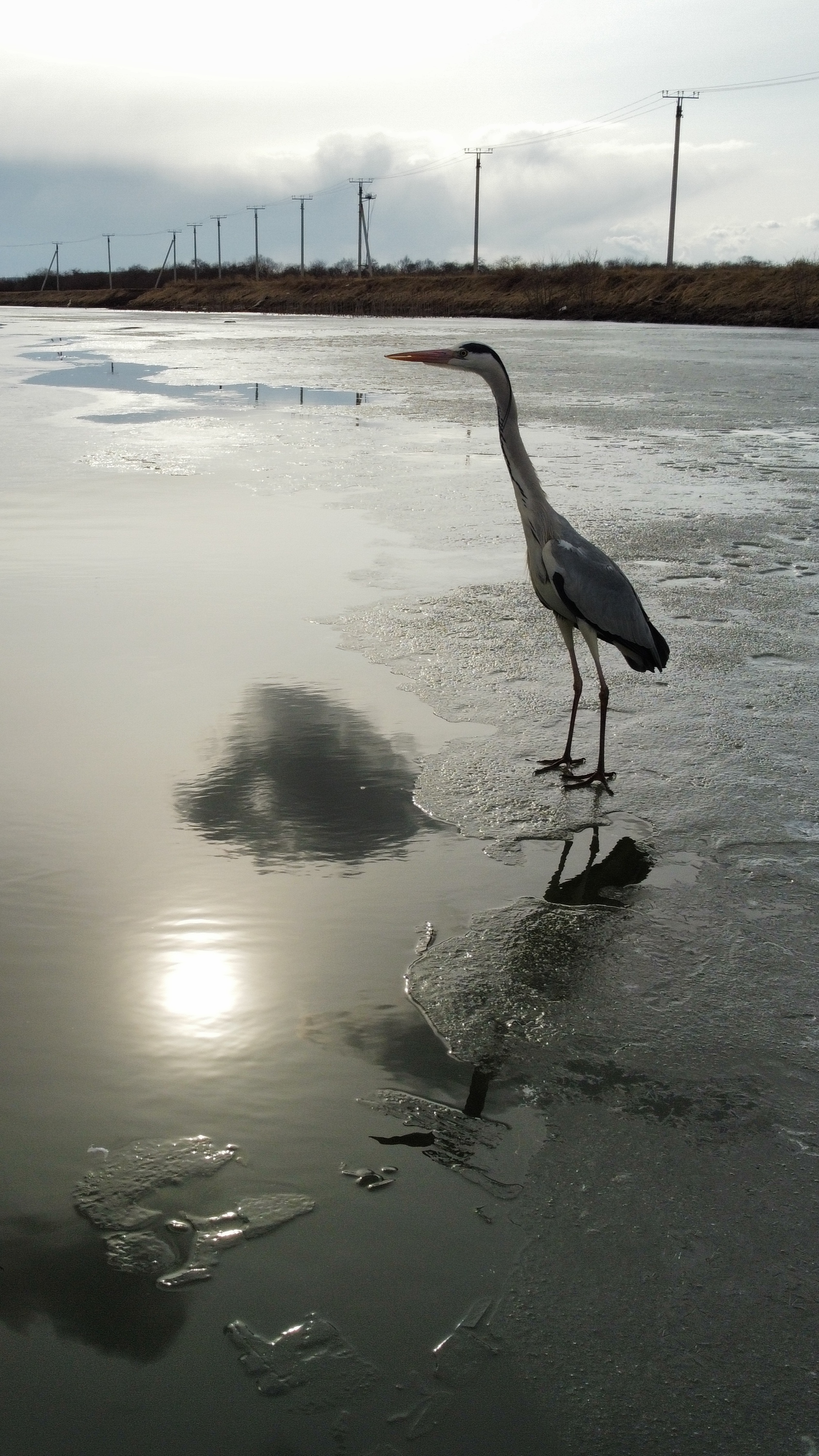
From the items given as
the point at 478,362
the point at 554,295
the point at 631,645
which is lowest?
the point at 631,645

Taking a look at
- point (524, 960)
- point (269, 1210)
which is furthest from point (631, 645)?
point (269, 1210)

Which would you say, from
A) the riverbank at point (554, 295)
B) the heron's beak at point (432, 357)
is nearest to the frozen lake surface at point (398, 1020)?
the heron's beak at point (432, 357)

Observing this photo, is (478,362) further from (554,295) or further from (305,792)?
(554,295)

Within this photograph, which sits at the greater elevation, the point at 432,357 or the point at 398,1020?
the point at 432,357

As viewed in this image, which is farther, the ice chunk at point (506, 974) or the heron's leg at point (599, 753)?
the heron's leg at point (599, 753)

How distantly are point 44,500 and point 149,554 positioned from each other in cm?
235

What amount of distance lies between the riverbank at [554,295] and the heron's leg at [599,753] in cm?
4323

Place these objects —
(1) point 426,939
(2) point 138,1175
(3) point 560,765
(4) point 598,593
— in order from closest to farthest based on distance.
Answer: (2) point 138,1175
(1) point 426,939
(3) point 560,765
(4) point 598,593

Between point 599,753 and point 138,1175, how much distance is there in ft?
9.23

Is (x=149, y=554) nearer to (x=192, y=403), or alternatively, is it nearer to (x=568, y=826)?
(x=568, y=826)

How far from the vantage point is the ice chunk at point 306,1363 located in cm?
196

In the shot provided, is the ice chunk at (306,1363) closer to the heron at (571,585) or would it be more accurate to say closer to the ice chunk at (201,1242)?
the ice chunk at (201,1242)

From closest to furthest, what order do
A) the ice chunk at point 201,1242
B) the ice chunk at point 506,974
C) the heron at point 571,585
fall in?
the ice chunk at point 201,1242 → the ice chunk at point 506,974 → the heron at point 571,585

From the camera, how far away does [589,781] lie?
4578mm
